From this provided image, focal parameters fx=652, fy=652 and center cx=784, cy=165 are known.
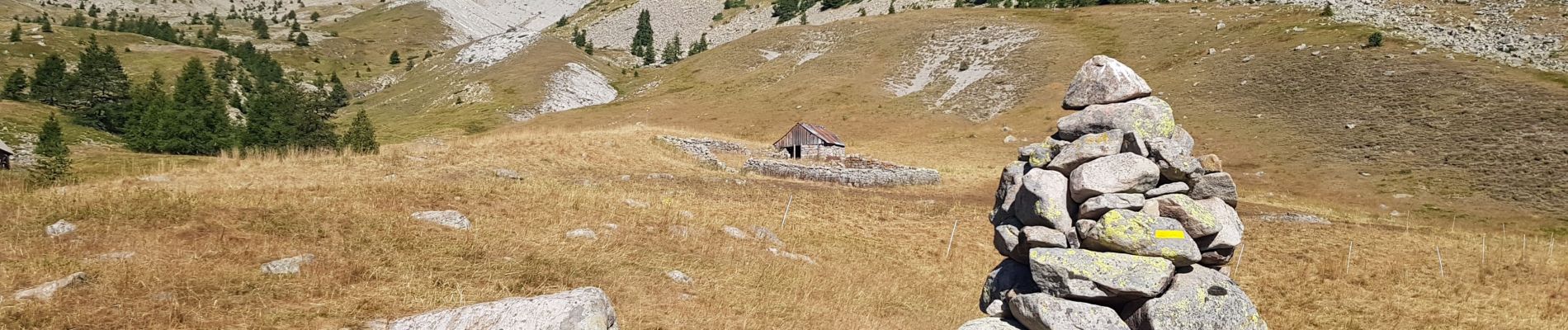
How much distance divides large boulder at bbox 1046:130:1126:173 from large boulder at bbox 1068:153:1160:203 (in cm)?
14

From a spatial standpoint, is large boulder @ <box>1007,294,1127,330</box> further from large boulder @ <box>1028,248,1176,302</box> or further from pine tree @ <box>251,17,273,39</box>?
pine tree @ <box>251,17,273,39</box>

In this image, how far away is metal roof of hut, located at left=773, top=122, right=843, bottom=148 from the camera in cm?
5291

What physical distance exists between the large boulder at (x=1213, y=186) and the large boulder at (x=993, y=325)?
10.2 feet

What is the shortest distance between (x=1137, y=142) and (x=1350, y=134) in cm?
5120

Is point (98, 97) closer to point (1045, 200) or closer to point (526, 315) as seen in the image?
point (526, 315)

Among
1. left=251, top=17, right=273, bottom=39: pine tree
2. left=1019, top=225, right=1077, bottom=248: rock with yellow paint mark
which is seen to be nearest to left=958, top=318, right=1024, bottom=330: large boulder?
left=1019, top=225, right=1077, bottom=248: rock with yellow paint mark

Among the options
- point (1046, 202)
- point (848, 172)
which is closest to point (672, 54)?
point (848, 172)

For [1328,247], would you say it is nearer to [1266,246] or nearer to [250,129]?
[1266,246]

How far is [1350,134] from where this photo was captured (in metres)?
46.0

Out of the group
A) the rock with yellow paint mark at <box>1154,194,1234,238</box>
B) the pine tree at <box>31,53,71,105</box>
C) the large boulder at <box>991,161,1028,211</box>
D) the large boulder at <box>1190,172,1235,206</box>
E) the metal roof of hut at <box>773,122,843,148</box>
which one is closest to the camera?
the rock with yellow paint mark at <box>1154,194,1234,238</box>

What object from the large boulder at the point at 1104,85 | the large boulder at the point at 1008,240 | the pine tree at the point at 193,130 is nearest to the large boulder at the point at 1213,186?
the large boulder at the point at 1104,85

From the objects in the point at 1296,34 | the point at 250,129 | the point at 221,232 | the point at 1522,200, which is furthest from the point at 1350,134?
the point at 250,129

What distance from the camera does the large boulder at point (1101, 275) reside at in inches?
311

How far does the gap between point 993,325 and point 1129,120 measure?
140 inches
